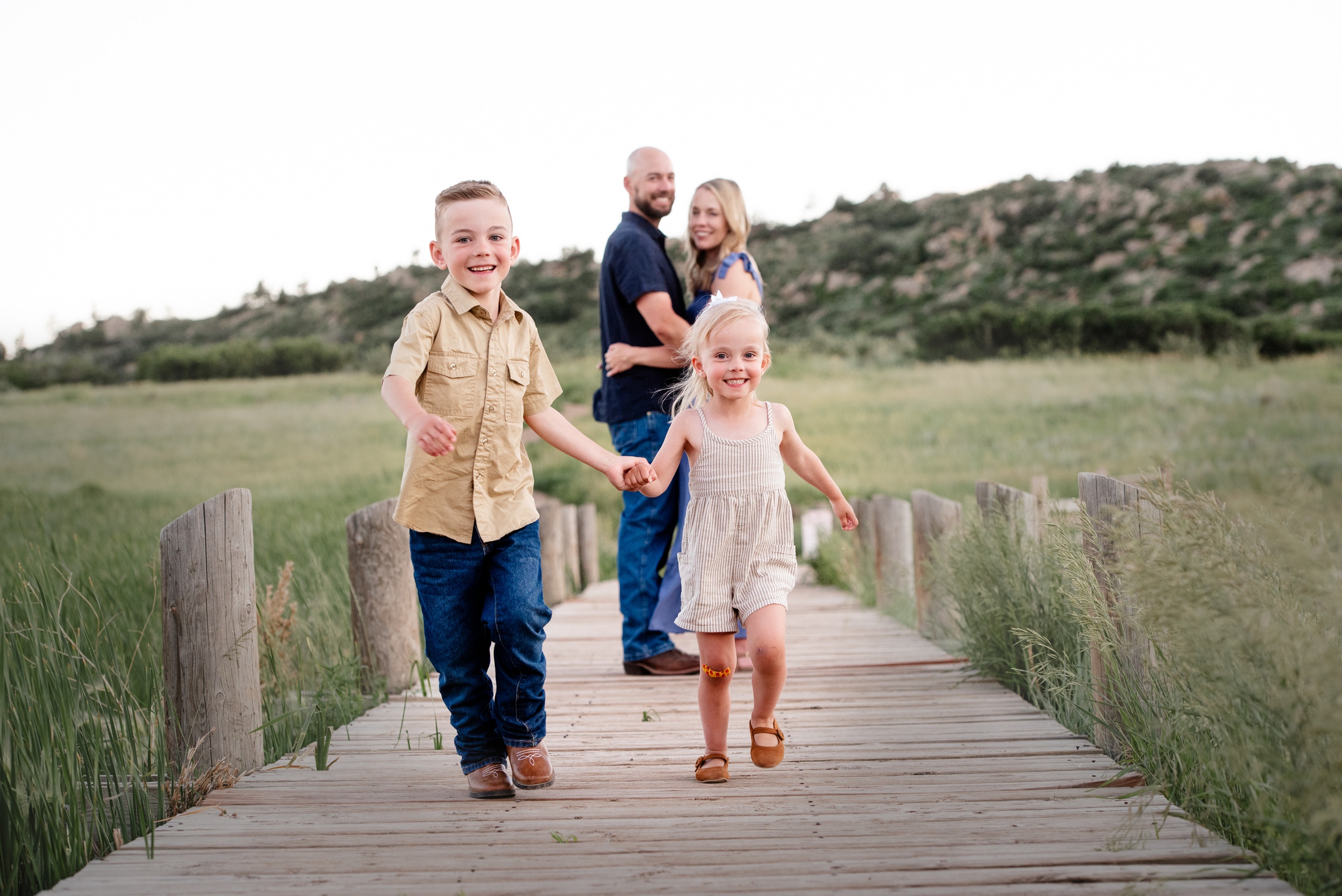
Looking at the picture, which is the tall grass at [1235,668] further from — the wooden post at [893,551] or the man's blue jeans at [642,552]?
the wooden post at [893,551]

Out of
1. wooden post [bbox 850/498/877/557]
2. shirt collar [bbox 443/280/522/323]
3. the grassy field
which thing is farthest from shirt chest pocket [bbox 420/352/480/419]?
wooden post [bbox 850/498/877/557]

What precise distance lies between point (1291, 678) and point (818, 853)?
901 millimetres

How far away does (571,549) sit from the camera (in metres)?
9.16

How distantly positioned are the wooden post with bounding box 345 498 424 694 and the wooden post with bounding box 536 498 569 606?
3677 mm

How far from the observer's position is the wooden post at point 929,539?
491 centimetres

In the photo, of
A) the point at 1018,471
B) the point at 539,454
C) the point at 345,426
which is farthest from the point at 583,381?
the point at 1018,471

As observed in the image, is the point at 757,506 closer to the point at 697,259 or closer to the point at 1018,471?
the point at 697,259

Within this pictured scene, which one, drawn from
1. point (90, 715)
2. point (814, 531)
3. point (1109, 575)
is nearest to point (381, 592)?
point (90, 715)

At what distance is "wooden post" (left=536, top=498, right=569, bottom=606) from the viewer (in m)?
7.91

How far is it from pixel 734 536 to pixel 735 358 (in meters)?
0.47

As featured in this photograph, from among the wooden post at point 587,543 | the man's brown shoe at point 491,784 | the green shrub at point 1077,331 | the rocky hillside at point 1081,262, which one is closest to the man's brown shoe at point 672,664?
the man's brown shoe at point 491,784

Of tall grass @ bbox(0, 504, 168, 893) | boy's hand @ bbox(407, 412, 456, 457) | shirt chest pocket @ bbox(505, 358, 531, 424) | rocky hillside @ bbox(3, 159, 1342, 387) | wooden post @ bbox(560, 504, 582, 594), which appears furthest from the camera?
rocky hillside @ bbox(3, 159, 1342, 387)

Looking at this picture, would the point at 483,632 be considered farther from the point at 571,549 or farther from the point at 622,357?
the point at 571,549

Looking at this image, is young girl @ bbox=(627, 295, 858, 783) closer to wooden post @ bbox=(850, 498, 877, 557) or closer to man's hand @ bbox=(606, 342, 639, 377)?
man's hand @ bbox=(606, 342, 639, 377)
